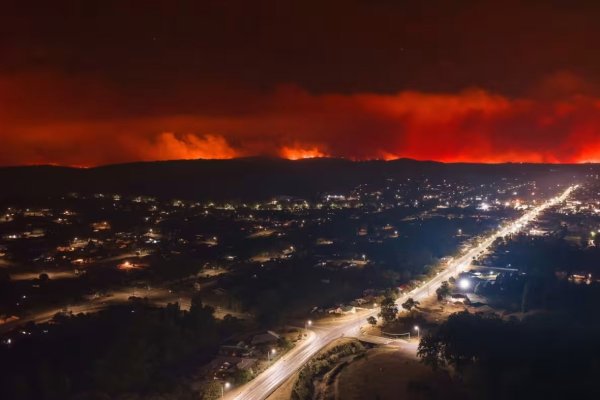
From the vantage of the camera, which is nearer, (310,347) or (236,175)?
(310,347)

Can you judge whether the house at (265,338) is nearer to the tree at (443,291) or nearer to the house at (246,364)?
the house at (246,364)

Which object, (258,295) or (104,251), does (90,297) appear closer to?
(258,295)

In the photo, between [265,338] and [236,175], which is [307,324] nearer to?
[265,338]

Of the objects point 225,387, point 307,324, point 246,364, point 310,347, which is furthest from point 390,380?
point 307,324

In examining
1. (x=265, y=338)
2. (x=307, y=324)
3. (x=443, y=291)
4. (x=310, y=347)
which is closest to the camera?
(x=310, y=347)

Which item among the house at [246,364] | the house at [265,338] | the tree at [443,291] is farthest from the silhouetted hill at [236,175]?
the house at [246,364]

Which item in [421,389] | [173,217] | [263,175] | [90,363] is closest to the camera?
[421,389]

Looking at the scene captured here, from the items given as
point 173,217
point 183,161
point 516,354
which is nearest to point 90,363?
point 516,354
